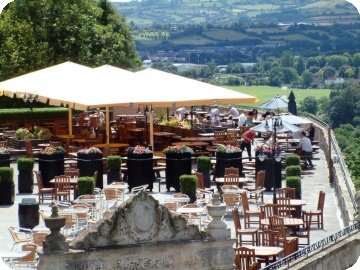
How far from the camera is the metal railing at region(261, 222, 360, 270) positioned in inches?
855

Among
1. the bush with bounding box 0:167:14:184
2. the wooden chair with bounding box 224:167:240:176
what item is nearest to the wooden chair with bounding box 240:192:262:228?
the wooden chair with bounding box 224:167:240:176

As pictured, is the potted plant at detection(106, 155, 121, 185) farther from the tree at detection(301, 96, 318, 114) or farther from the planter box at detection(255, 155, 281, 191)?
the tree at detection(301, 96, 318, 114)

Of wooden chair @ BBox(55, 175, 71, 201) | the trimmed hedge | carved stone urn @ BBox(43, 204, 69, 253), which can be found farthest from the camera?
the trimmed hedge

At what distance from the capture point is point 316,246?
2356 cm

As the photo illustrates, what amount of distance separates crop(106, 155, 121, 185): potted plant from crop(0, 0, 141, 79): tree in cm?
2306

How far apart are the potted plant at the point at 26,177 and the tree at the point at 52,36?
2339 centimetres

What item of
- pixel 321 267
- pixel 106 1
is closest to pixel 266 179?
pixel 321 267

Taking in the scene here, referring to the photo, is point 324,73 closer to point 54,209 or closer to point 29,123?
point 29,123

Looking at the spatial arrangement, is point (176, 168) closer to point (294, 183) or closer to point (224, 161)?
point (224, 161)

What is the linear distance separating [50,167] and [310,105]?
7812cm

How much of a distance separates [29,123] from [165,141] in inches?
242

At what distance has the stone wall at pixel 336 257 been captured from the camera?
74.5 ft

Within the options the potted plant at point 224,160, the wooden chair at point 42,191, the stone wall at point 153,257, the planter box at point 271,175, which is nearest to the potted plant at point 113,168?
the wooden chair at point 42,191

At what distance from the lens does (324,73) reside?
127m
